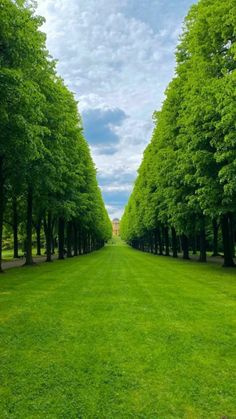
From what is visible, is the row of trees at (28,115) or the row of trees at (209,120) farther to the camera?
the row of trees at (209,120)

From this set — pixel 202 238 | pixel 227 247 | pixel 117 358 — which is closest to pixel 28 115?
→ pixel 117 358

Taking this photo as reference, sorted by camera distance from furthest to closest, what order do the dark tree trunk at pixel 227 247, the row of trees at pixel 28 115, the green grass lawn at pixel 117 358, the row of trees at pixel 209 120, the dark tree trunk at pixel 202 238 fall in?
the dark tree trunk at pixel 202 238
the dark tree trunk at pixel 227 247
the row of trees at pixel 209 120
the row of trees at pixel 28 115
the green grass lawn at pixel 117 358

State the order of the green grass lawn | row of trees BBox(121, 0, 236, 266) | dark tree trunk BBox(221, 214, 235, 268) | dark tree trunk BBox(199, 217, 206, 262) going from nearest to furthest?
1. the green grass lawn
2. row of trees BBox(121, 0, 236, 266)
3. dark tree trunk BBox(221, 214, 235, 268)
4. dark tree trunk BBox(199, 217, 206, 262)

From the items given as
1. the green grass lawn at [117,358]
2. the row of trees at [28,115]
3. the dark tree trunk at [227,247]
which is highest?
the row of trees at [28,115]

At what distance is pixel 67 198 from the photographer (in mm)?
31156

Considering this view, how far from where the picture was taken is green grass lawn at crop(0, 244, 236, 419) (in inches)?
178

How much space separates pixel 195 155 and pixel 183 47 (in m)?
13.0

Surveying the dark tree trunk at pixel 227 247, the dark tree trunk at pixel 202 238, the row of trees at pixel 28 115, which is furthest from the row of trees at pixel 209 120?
the row of trees at pixel 28 115

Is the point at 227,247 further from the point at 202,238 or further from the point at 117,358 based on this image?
the point at 117,358

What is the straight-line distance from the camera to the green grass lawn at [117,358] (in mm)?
4512

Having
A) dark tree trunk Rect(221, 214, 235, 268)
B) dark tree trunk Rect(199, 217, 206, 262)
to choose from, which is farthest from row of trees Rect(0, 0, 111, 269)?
dark tree trunk Rect(221, 214, 235, 268)

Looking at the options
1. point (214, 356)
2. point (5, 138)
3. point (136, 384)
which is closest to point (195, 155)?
point (5, 138)

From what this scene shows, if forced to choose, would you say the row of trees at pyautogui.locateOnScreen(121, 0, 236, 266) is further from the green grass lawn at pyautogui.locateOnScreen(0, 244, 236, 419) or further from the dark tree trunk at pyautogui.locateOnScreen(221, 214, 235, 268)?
the green grass lawn at pyautogui.locateOnScreen(0, 244, 236, 419)

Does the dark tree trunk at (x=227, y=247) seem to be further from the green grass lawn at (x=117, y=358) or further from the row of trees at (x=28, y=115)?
the green grass lawn at (x=117, y=358)
